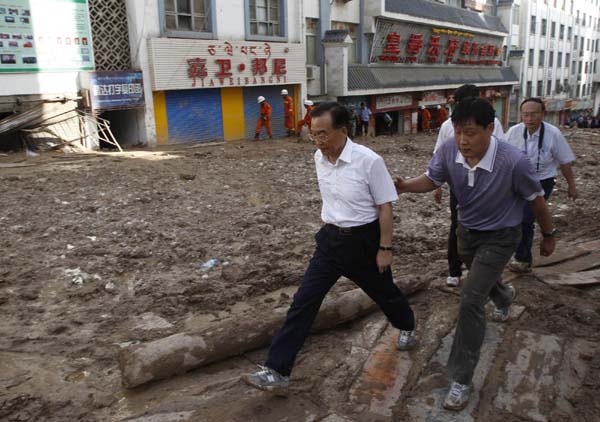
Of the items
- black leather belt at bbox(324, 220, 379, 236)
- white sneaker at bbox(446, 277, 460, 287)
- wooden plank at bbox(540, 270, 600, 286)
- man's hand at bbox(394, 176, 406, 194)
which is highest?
man's hand at bbox(394, 176, 406, 194)

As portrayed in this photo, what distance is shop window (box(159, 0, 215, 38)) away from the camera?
48.6ft

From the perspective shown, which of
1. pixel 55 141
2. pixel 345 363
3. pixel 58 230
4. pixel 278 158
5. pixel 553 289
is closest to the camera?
pixel 345 363

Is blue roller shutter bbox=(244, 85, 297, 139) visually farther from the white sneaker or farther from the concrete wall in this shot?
the white sneaker

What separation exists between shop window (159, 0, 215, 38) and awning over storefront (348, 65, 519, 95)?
22.4 feet

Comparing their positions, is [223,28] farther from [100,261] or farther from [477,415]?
[477,415]

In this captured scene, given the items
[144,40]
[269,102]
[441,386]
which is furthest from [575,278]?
[269,102]

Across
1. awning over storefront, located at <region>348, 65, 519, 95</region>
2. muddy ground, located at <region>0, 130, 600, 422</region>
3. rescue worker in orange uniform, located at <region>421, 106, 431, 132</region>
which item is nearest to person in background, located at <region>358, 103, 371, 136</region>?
awning over storefront, located at <region>348, 65, 519, 95</region>

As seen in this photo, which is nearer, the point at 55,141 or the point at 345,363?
the point at 345,363

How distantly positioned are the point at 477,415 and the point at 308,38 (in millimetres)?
18902

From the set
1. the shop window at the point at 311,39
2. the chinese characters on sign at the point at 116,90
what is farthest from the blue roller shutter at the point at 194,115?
the shop window at the point at 311,39

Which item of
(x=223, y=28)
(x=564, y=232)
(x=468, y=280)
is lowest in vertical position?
(x=564, y=232)

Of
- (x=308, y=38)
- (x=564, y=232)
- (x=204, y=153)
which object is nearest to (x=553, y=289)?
(x=564, y=232)

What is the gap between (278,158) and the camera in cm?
1184

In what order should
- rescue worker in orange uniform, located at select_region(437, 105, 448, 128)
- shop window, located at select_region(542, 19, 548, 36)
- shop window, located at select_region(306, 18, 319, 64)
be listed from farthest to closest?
shop window, located at select_region(542, 19, 548, 36)
rescue worker in orange uniform, located at select_region(437, 105, 448, 128)
shop window, located at select_region(306, 18, 319, 64)
